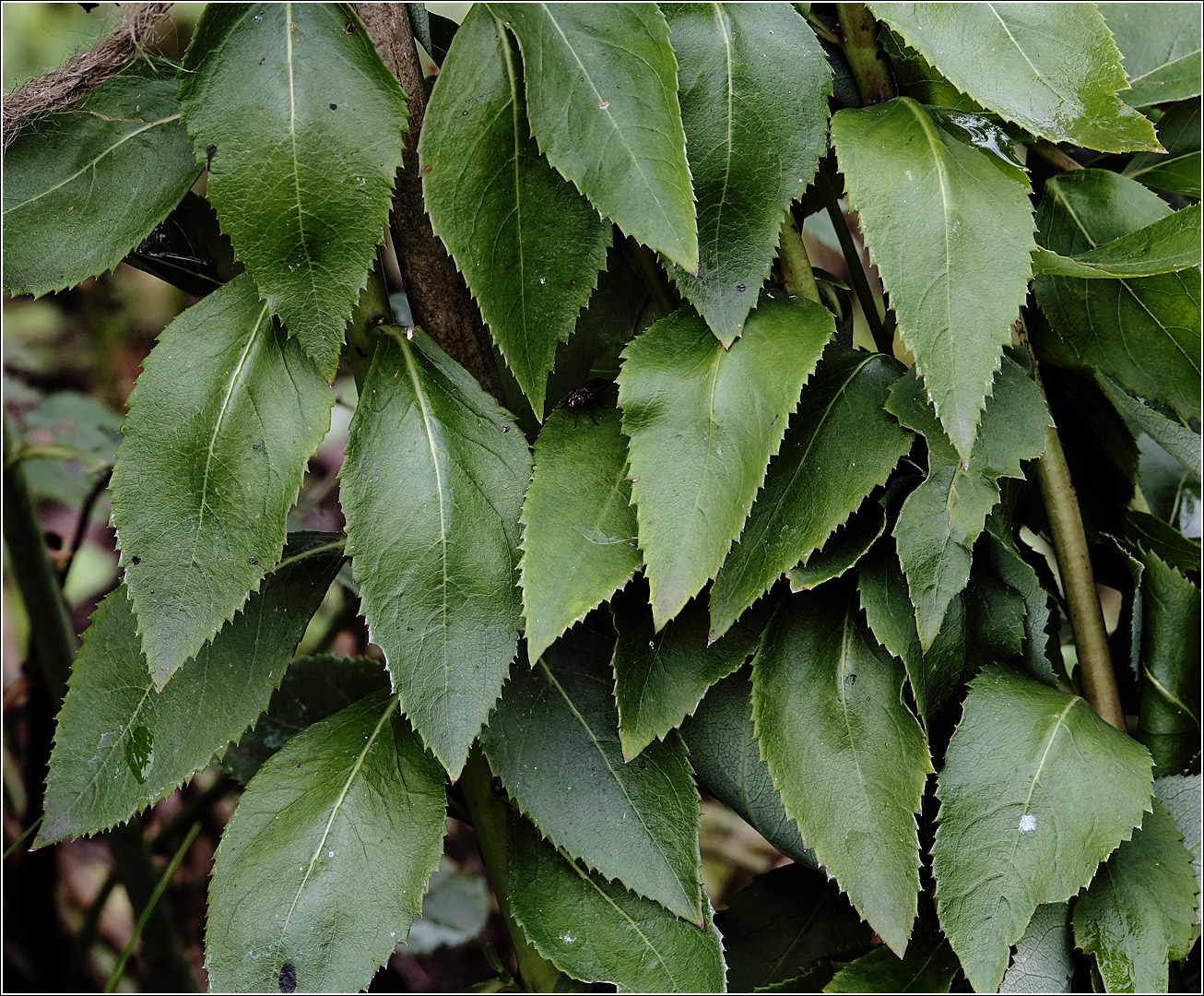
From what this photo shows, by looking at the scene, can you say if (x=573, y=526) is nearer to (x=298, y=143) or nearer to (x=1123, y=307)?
(x=298, y=143)

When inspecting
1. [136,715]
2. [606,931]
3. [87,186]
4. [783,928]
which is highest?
[87,186]

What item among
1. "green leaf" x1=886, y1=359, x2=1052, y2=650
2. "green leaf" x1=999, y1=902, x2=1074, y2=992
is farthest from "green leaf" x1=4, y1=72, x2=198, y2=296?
"green leaf" x1=999, y1=902, x2=1074, y2=992

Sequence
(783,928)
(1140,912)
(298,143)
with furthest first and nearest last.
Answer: (783,928)
(1140,912)
(298,143)

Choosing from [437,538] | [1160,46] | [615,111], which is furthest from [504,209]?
[1160,46]

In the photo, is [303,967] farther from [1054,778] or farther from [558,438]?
[1054,778]

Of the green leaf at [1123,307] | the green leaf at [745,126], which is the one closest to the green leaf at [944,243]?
the green leaf at [745,126]

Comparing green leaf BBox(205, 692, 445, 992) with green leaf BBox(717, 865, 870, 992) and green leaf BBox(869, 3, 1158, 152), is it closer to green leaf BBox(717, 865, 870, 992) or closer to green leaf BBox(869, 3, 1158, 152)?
green leaf BBox(717, 865, 870, 992)

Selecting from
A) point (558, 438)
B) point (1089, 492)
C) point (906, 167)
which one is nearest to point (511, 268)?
point (558, 438)
